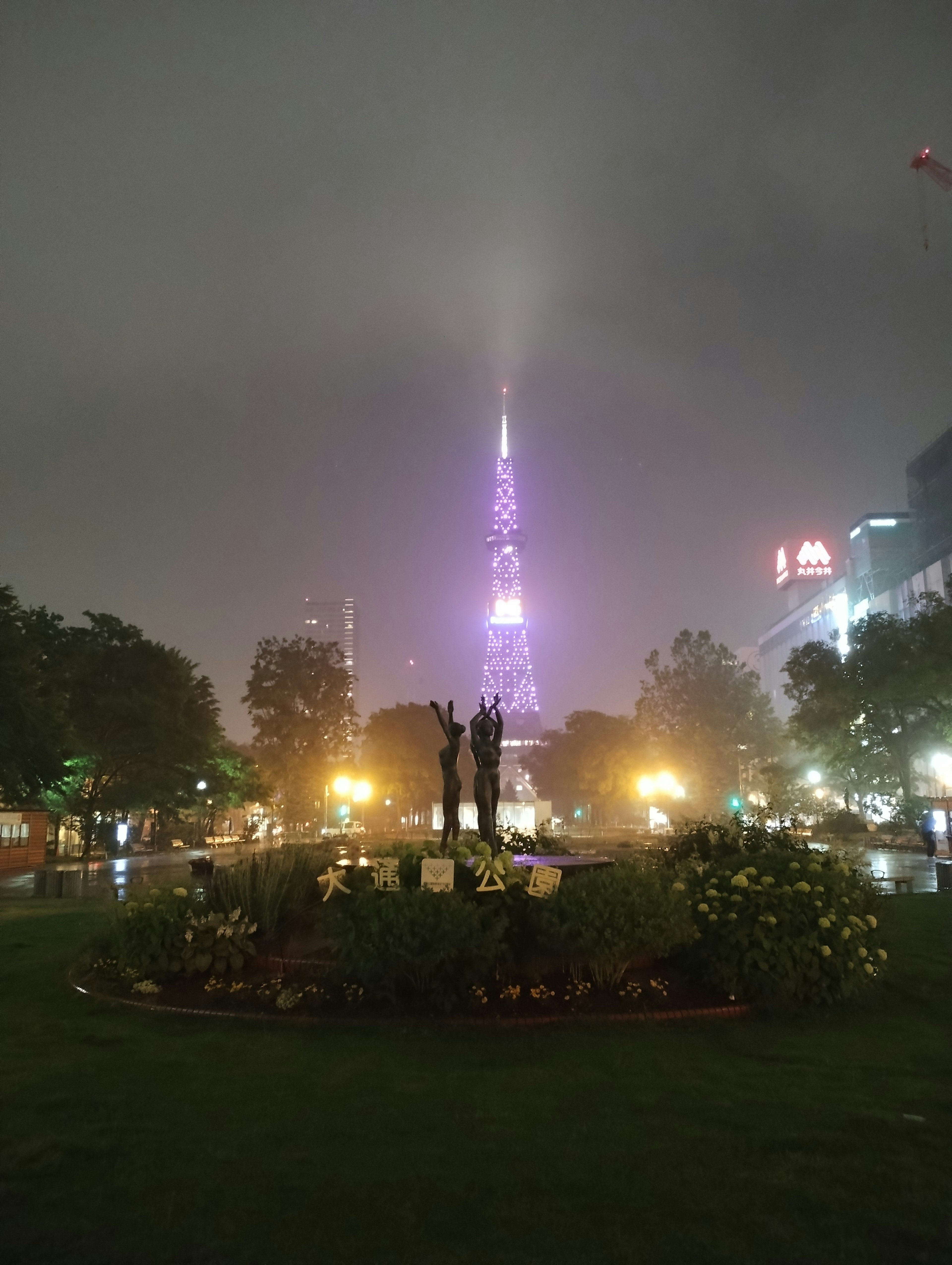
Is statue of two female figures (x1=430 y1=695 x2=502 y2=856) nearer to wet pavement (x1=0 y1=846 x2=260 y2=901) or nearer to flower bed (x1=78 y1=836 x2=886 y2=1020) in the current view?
wet pavement (x1=0 y1=846 x2=260 y2=901)

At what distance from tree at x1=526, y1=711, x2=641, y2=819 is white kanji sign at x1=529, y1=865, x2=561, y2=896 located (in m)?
73.8

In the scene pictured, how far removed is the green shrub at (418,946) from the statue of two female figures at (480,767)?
6700mm

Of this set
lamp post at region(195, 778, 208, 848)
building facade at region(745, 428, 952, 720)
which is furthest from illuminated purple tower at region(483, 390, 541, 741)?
lamp post at region(195, 778, 208, 848)

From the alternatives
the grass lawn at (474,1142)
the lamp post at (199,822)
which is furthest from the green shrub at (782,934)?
the lamp post at (199,822)

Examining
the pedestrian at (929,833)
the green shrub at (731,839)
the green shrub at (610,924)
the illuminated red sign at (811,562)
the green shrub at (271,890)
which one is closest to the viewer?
the green shrub at (610,924)

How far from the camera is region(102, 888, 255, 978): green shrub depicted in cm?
988

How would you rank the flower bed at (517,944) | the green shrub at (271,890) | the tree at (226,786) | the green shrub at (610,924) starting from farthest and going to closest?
1. the tree at (226,786)
2. the green shrub at (271,890)
3. the green shrub at (610,924)
4. the flower bed at (517,944)

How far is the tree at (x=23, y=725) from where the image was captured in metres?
28.5

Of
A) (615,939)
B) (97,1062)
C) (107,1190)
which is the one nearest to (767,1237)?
(107,1190)

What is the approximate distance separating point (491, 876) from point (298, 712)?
53680 millimetres

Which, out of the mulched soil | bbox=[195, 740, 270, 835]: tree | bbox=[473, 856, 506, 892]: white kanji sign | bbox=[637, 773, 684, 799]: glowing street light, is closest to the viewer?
the mulched soil

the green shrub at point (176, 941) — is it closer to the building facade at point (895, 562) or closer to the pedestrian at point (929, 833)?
the pedestrian at point (929, 833)

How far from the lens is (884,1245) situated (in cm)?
438

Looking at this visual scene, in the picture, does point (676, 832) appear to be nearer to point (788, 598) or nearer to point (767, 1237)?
point (767, 1237)
